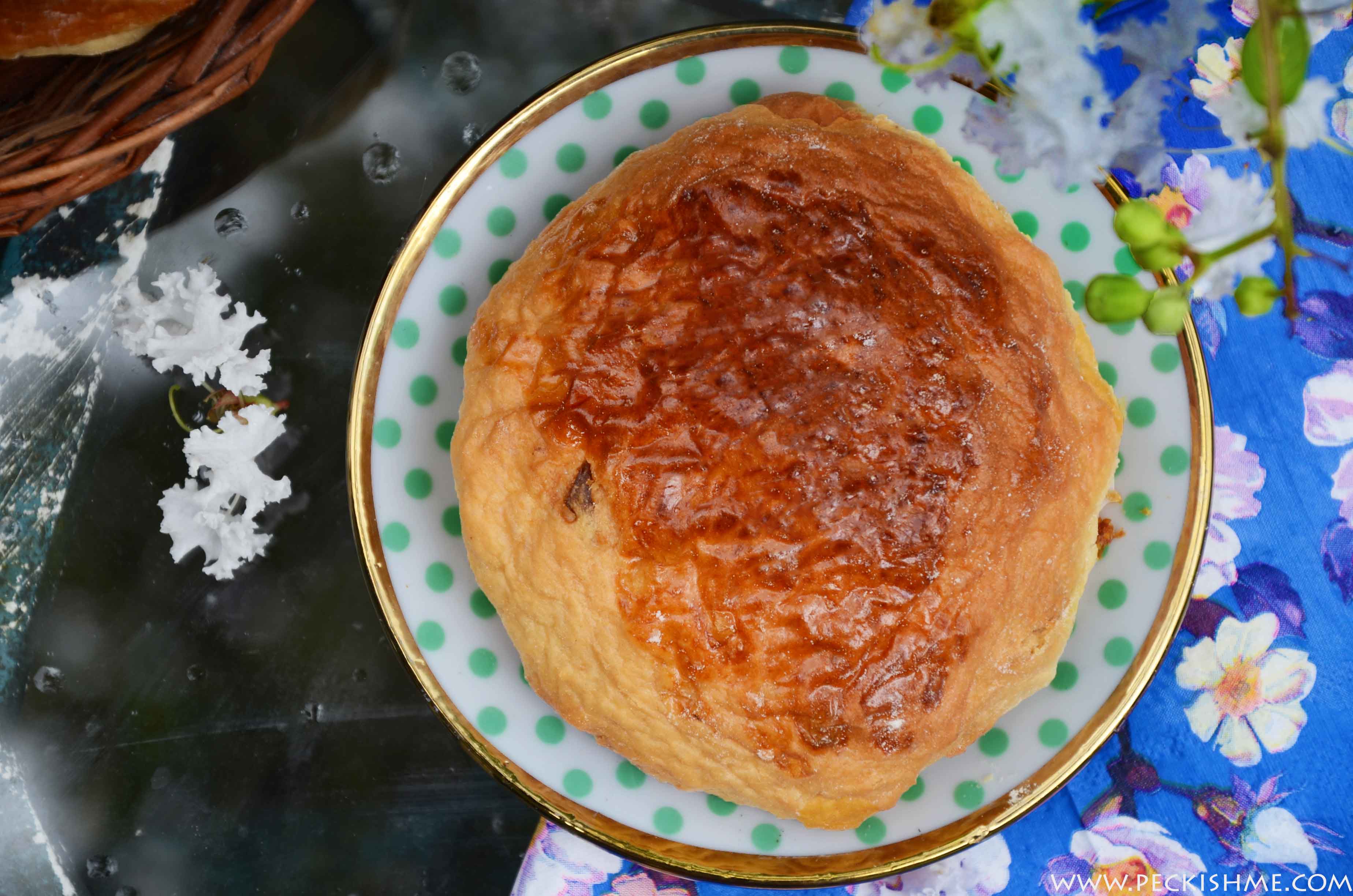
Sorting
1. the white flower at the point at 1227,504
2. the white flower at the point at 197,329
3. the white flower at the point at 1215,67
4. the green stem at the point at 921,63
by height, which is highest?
the green stem at the point at 921,63

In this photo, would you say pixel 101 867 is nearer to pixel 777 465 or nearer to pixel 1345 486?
pixel 777 465

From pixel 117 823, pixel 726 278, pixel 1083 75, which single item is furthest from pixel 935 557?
pixel 117 823

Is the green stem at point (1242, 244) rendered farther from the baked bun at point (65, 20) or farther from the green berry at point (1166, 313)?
the baked bun at point (65, 20)

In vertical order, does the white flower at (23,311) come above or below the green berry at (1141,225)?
below

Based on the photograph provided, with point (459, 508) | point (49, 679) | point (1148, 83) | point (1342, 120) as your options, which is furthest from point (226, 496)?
point (1342, 120)

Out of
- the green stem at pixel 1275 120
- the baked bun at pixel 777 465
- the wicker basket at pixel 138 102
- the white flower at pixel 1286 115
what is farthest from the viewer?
the wicker basket at pixel 138 102

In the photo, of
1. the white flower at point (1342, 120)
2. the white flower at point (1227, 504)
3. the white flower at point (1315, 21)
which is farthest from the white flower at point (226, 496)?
the white flower at point (1342, 120)

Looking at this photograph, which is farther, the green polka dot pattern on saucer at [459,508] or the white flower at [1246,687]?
the white flower at [1246,687]

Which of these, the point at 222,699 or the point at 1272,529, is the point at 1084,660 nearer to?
the point at 1272,529

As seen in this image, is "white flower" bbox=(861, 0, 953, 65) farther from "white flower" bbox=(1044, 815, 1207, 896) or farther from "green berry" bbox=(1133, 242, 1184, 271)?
"white flower" bbox=(1044, 815, 1207, 896)
